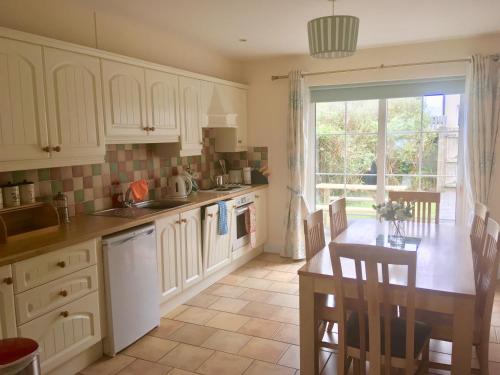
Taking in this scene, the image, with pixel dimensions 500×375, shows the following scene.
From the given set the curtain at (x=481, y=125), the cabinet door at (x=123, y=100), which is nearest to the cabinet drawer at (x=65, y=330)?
the cabinet door at (x=123, y=100)

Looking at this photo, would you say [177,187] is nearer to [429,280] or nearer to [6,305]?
[6,305]

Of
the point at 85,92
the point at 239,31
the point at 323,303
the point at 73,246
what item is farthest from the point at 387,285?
the point at 239,31

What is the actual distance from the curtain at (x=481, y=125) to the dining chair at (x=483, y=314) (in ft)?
5.63

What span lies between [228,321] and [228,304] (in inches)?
12.8

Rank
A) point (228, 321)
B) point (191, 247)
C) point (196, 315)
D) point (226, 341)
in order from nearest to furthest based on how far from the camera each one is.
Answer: point (226, 341), point (228, 321), point (196, 315), point (191, 247)

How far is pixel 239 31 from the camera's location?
354 centimetres

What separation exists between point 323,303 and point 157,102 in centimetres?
207

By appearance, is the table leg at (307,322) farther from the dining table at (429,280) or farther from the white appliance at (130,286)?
the white appliance at (130,286)

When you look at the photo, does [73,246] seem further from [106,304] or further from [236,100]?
[236,100]

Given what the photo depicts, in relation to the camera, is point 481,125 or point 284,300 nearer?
point 284,300

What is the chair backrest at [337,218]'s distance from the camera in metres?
2.91

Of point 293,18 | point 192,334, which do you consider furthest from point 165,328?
point 293,18

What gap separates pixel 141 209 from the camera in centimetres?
326

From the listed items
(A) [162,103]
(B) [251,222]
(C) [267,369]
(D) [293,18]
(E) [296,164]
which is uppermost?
(D) [293,18]
